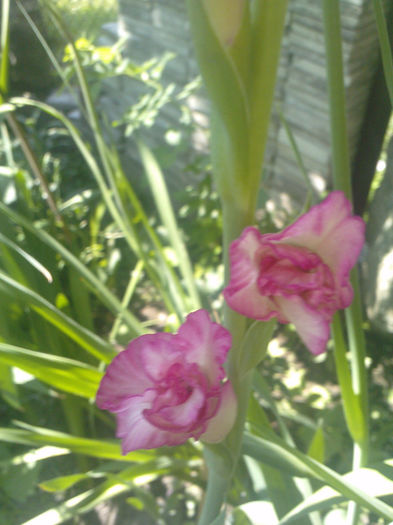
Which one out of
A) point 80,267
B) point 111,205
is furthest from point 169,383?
point 111,205

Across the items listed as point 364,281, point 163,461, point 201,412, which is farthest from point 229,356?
point 364,281

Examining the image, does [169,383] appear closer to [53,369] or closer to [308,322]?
[308,322]

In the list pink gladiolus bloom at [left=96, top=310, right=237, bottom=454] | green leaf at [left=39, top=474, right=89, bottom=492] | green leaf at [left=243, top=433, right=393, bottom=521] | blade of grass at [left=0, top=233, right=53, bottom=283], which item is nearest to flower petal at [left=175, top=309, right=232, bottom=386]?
pink gladiolus bloom at [left=96, top=310, right=237, bottom=454]

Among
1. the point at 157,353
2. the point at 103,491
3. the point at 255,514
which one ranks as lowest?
the point at 103,491

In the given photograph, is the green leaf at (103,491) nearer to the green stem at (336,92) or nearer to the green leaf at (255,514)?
the green leaf at (255,514)

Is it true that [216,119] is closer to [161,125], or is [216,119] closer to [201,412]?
[201,412]

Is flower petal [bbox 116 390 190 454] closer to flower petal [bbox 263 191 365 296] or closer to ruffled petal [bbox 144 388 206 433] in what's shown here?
ruffled petal [bbox 144 388 206 433]
